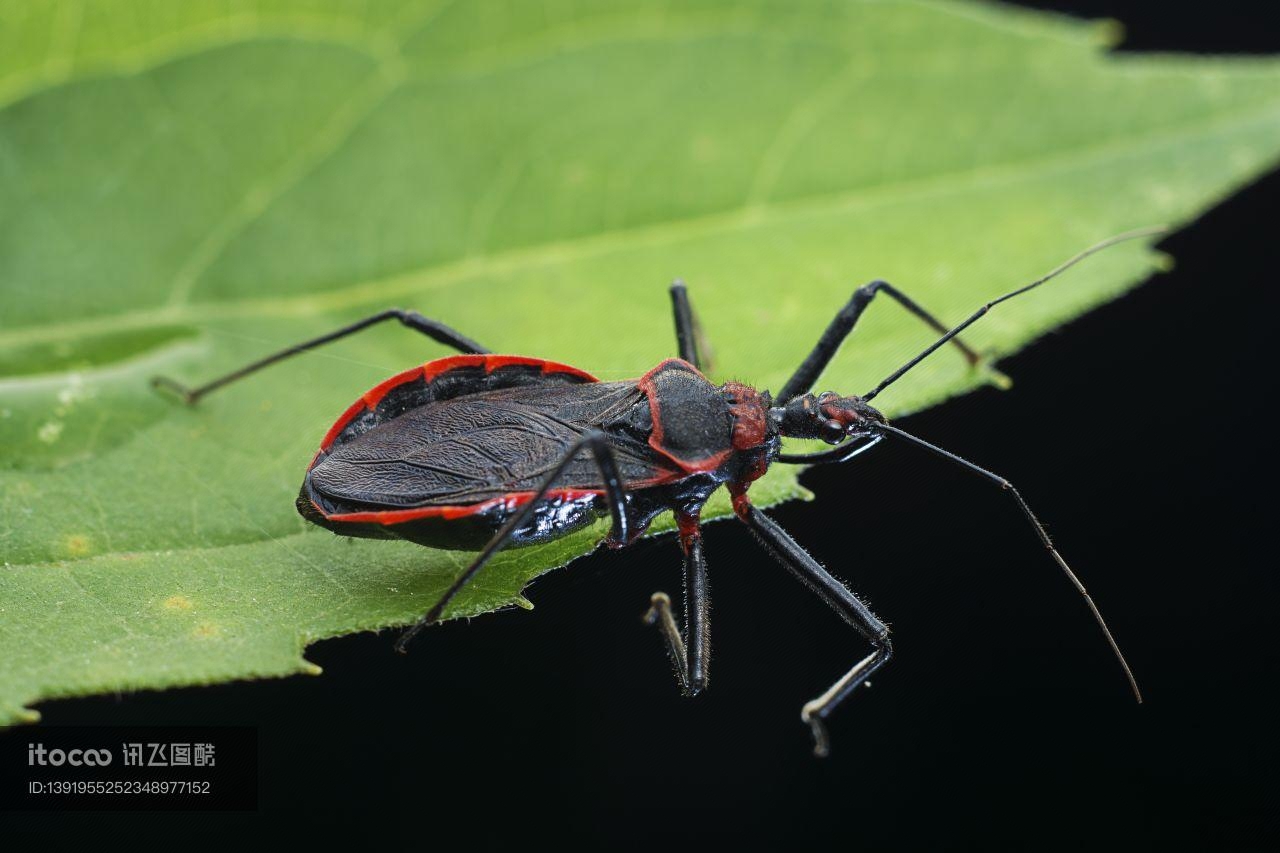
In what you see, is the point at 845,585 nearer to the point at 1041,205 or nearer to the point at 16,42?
the point at 1041,205

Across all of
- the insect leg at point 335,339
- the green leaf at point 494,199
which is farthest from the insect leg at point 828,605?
the insect leg at point 335,339

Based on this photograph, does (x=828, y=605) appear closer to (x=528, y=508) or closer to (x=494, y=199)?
(x=528, y=508)

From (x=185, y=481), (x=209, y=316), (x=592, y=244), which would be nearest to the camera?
(x=185, y=481)

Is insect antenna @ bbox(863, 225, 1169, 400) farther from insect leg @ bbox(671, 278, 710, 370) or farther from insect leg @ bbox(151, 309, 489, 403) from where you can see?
insect leg @ bbox(151, 309, 489, 403)

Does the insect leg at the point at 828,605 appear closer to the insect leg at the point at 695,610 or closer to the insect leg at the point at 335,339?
the insect leg at the point at 695,610

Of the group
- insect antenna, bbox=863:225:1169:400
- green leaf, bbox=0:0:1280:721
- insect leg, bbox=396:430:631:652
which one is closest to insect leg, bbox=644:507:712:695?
green leaf, bbox=0:0:1280:721

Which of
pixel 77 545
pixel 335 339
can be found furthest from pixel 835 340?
pixel 77 545

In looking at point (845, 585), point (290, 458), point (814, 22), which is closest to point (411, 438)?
point (290, 458)
